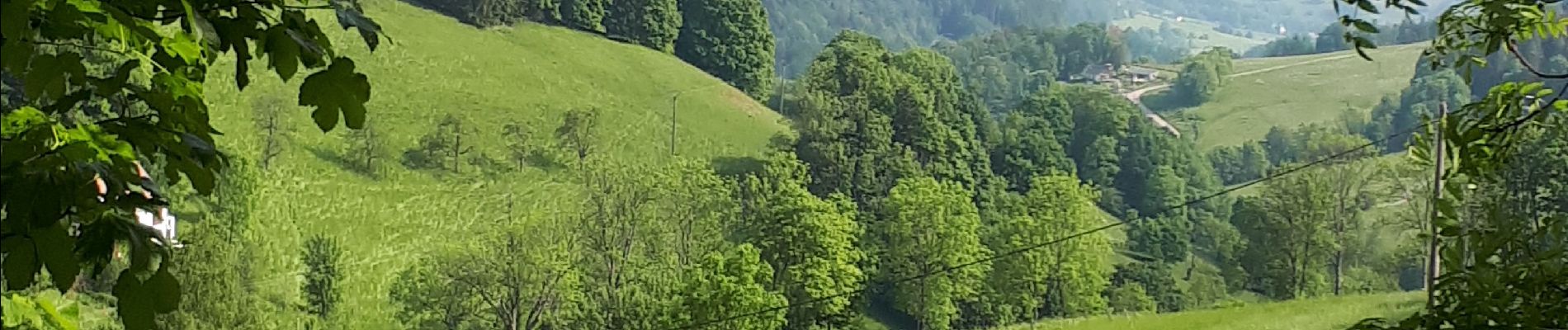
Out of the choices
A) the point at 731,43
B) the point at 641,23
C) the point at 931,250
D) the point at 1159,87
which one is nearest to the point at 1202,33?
the point at 1159,87

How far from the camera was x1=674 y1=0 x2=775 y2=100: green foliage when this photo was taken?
1718 inches

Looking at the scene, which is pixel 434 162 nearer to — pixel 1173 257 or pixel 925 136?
pixel 925 136

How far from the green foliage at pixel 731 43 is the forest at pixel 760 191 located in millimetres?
123

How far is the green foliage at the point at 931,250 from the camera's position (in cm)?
2912

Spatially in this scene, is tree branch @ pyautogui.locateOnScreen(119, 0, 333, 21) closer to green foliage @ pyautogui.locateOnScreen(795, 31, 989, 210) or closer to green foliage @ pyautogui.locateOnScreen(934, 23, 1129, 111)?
green foliage @ pyautogui.locateOnScreen(795, 31, 989, 210)

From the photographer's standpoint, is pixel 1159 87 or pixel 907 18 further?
pixel 907 18

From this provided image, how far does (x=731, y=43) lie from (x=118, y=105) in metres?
43.5

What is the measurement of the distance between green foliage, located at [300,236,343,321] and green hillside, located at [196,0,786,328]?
329mm

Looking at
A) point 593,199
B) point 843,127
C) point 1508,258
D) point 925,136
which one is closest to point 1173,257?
point 925,136

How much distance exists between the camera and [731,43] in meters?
44.5

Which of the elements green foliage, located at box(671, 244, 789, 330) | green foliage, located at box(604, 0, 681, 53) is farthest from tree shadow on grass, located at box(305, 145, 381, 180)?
green foliage, located at box(604, 0, 681, 53)

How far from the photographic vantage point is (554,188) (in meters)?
31.4

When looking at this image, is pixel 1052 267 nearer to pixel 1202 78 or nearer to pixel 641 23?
pixel 641 23

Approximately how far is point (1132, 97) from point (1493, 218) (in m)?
61.0
